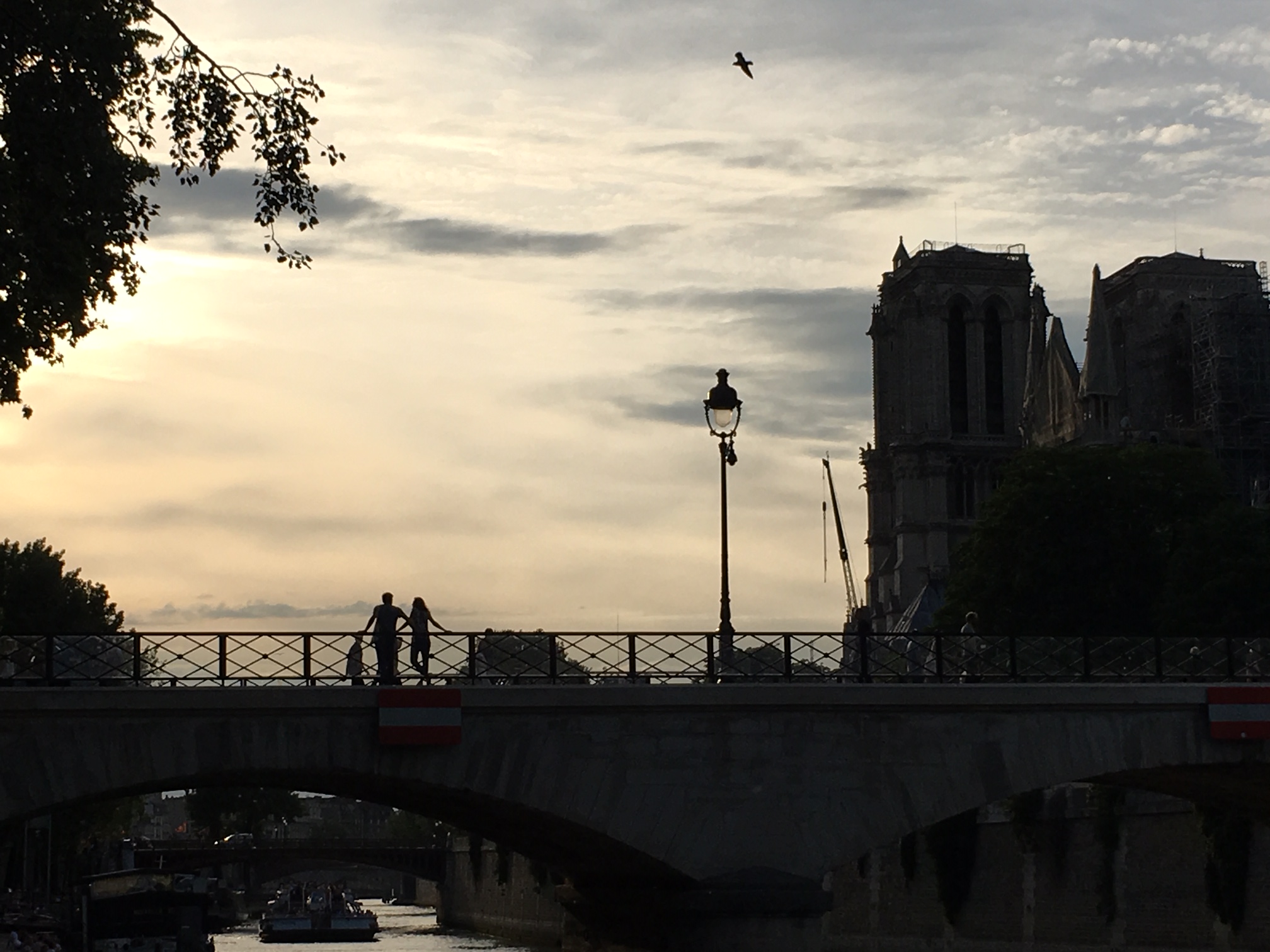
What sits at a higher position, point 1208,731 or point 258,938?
point 1208,731

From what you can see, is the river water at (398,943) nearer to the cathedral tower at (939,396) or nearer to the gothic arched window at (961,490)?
the cathedral tower at (939,396)

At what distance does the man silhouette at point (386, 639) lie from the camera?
1190 inches

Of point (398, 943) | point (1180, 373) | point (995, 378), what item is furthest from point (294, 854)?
point (995, 378)

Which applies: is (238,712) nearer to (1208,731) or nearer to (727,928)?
(727,928)

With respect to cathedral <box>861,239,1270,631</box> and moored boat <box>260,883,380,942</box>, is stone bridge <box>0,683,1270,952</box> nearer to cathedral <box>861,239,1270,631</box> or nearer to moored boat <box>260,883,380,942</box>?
cathedral <box>861,239,1270,631</box>

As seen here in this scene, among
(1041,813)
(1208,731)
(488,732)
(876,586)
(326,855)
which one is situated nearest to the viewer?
(488,732)

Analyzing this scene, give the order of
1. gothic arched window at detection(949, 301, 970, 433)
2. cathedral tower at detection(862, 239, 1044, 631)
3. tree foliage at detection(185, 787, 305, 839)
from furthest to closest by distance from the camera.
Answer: gothic arched window at detection(949, 301, 970, 433)
cathedral tower at detection(862, 239, 1044, 631)
tree foliage at detection(185, 787, 305, 839)

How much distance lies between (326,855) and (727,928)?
7198 cm

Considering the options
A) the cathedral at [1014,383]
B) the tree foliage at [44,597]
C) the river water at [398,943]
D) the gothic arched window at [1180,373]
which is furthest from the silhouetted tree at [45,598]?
the gothic arched window at [1180,373]

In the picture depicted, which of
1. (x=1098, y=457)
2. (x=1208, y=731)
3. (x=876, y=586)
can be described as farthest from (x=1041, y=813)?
(x=876, y=586)

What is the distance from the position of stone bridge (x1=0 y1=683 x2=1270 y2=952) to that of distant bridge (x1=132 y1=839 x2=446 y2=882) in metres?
55.3

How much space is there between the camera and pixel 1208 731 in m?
32.9

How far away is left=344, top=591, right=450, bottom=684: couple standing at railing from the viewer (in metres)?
30.2

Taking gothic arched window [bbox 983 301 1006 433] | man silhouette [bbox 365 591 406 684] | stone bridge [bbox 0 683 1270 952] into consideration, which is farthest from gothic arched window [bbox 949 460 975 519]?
man silhouette [bbox 365 591 406 684]
